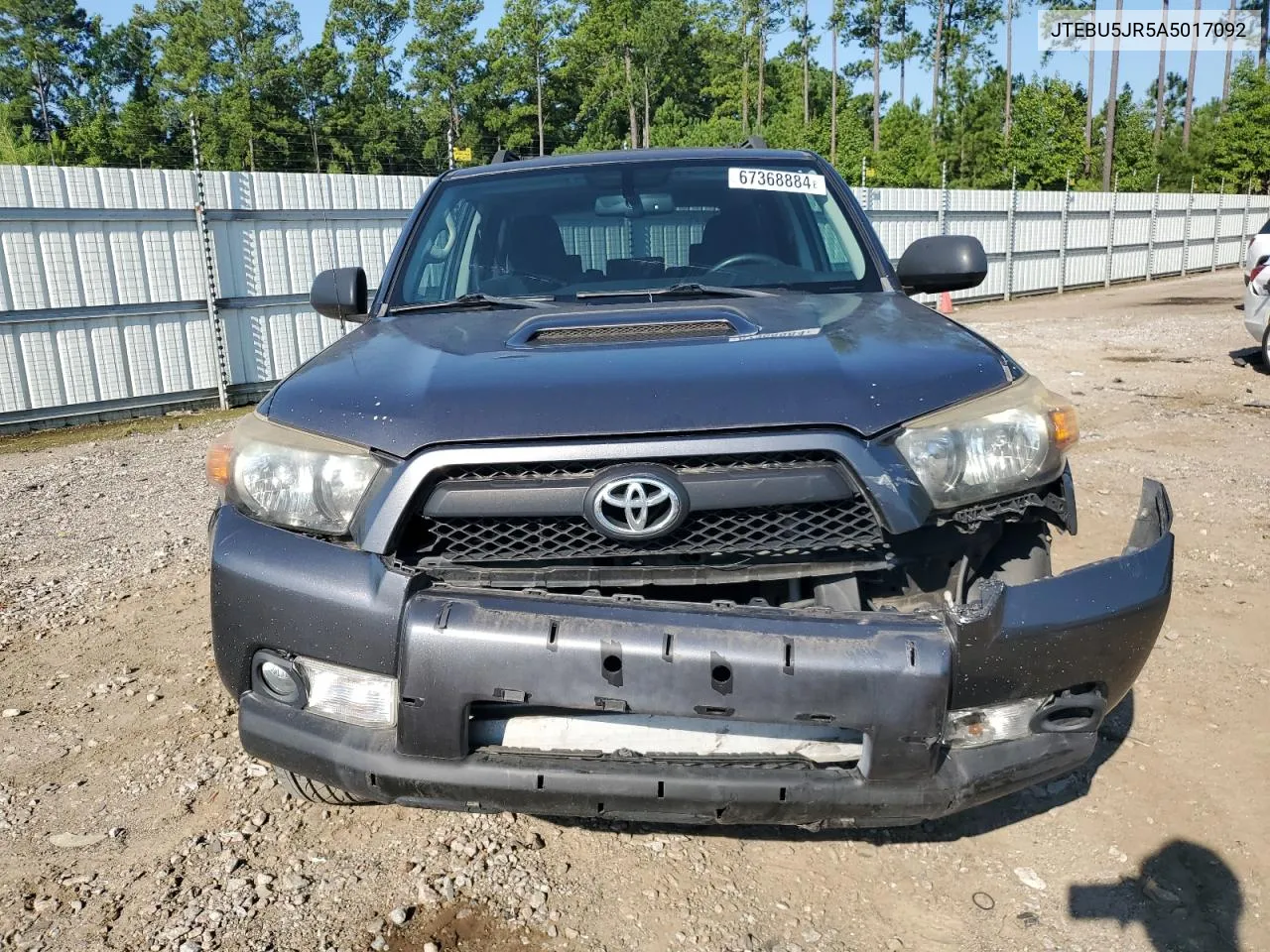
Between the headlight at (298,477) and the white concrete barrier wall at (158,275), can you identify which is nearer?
the headlight at (298,477)

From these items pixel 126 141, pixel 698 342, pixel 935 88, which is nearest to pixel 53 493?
pixel 698 342

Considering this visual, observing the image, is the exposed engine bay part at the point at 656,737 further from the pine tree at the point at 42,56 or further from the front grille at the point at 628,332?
the pine tree at the point at 42,56

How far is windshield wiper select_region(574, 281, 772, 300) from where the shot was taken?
2.95 meters

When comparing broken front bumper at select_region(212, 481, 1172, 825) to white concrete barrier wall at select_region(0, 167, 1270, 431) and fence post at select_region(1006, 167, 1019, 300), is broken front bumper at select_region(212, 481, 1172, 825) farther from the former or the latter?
A: fence post at select_region(1006, 167, 1019, 300)

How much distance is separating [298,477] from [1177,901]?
2.17 m

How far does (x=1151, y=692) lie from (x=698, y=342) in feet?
6.90

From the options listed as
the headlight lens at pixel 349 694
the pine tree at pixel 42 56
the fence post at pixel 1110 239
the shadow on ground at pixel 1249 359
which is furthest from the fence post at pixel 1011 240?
the pine tree at pixel 42 56

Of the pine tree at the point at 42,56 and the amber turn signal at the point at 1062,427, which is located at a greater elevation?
the pine tree at the point at 42,56

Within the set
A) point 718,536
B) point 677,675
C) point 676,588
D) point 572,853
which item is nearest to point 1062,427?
point 718,536

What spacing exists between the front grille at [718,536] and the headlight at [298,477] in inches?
9.5

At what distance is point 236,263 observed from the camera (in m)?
9.82

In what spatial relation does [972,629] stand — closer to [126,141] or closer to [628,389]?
[628,389]

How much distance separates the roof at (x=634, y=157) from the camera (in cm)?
361

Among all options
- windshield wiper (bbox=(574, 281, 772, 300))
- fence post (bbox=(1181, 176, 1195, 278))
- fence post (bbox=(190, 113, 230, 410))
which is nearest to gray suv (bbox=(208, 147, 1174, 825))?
windshield wiper (bbox=(574, 281, 772, 300))
